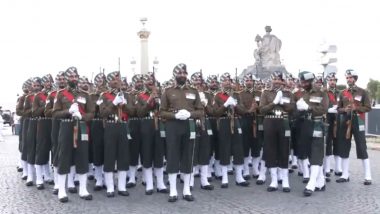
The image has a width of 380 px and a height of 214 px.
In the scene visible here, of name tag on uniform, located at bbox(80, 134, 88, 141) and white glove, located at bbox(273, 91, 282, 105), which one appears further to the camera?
white glove, located at bbox(273, 91, 282, 105)

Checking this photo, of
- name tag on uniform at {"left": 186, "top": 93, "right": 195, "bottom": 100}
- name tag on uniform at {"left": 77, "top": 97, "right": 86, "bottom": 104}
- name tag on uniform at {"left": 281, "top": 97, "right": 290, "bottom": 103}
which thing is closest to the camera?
name tag on uniform at {"left": 186, "top": 93, "right": 195, "bottom": 100}

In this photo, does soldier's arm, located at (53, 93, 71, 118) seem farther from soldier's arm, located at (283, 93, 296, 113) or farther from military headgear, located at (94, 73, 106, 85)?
soldier's arm, located at (283, 93, 296, 113)

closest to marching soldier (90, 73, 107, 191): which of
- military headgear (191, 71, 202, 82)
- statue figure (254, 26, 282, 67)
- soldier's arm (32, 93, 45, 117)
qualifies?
soldier's arm (32, 93, 45, 117)

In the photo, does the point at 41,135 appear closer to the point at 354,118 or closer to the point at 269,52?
the point at 354,118

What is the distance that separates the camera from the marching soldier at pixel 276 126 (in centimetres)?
1098

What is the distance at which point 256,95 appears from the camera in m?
13.2

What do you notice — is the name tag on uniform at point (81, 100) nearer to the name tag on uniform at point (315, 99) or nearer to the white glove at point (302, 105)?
the white glove at point (302, 105)

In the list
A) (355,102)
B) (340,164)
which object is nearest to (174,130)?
(355,102)

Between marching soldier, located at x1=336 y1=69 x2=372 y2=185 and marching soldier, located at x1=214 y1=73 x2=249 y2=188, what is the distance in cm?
243

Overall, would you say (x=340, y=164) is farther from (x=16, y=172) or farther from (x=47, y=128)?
(x=16, y=172)

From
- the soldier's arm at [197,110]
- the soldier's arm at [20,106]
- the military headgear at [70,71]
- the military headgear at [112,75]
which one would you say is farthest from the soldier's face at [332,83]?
the soldier's arm at [20,106]

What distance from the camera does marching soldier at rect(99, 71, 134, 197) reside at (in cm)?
1080

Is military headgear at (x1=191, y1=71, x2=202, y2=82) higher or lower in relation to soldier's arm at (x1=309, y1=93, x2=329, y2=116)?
higher

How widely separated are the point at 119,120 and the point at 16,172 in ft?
20.1
